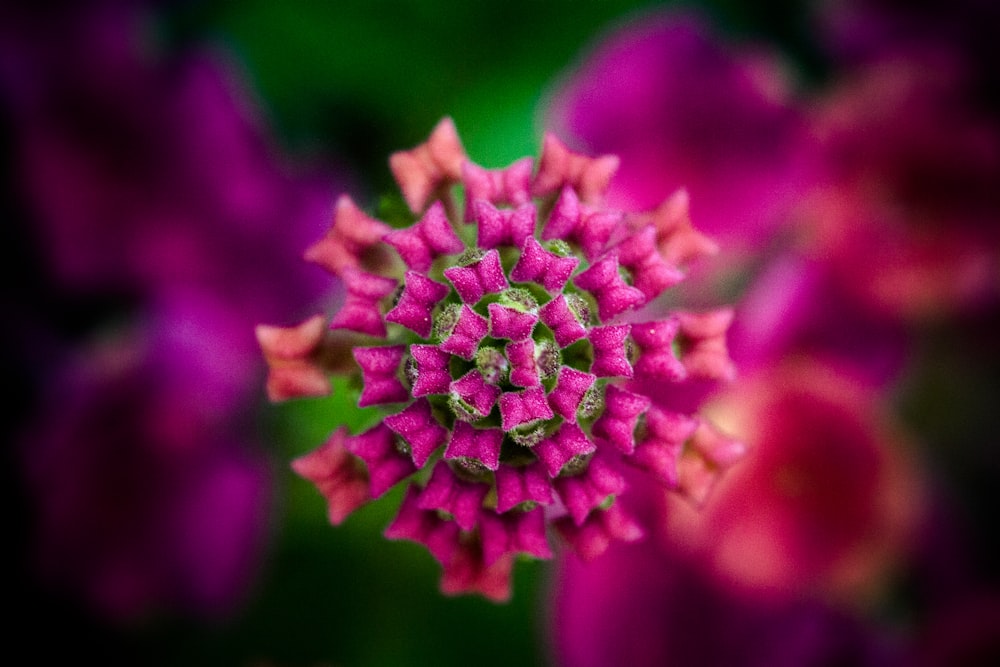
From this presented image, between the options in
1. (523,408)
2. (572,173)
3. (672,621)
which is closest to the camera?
(523,408)

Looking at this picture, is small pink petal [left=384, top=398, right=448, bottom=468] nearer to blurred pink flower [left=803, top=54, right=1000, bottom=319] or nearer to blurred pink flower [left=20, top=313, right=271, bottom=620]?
blurred pink flower [left=20, top=313, right=271, bottom=620]

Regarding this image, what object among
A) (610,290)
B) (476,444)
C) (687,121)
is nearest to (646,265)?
(610,290)

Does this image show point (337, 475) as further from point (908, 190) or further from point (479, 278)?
point (908, 190)

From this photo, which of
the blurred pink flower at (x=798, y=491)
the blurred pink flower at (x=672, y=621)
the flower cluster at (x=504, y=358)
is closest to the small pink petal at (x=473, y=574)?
the flower cluster at (x=504, y=358)

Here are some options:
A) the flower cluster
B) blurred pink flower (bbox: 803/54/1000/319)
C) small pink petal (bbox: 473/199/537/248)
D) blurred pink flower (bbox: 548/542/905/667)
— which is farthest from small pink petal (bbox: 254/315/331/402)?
blurred pink flower (bbox: 803/54/1000/319)

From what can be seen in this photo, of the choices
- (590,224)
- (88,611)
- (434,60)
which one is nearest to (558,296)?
(590,224)

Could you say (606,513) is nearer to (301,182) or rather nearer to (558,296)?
(558,296)

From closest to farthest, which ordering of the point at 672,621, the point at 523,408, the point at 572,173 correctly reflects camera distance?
the point at 523,408
the point at 572,173
the point at 672,621

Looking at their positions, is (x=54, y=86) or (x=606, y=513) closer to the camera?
(x=606, y=513)
